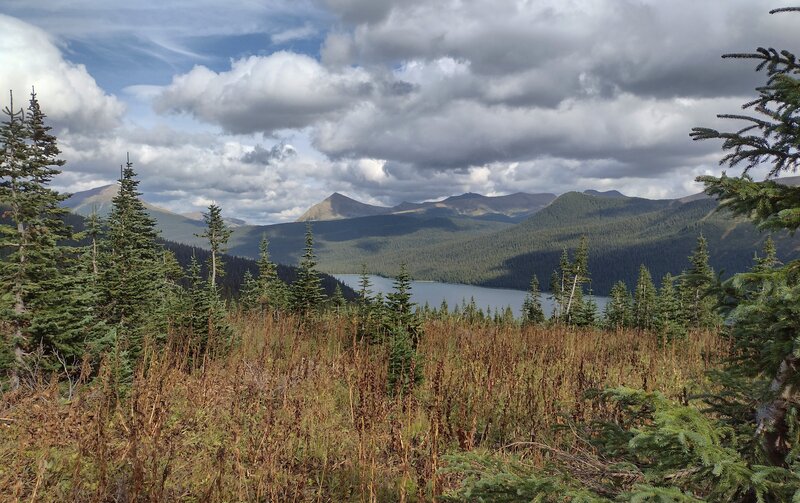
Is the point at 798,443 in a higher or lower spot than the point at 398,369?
higher

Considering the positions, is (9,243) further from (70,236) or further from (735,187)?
(735,187)

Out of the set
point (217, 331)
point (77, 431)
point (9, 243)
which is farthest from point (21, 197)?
point (77, 431)

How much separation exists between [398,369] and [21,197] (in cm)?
931

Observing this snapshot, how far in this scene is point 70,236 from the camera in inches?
424

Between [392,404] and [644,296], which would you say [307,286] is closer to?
[392,404]

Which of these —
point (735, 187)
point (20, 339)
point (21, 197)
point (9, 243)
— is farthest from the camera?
point (21, 197)

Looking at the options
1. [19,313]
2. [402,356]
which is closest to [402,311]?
[402,356]

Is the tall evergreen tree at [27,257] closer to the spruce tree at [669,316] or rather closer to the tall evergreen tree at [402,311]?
the tall evergreen tree at [402,311]

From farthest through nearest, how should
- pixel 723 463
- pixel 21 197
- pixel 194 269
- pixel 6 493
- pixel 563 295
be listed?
1. pixel 563 295
2. pixel 194 269
3. pixel 21 197
4. pixel 6 493
5. pixel 723 463

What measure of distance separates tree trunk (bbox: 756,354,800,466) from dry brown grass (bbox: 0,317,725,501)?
1.15m

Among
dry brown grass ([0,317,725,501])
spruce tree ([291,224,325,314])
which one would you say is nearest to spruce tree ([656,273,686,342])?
dry brown grass ([0,317,725,501])

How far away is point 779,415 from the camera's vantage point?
90.3 inches

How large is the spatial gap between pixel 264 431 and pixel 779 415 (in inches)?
133

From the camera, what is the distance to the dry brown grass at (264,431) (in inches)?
131
